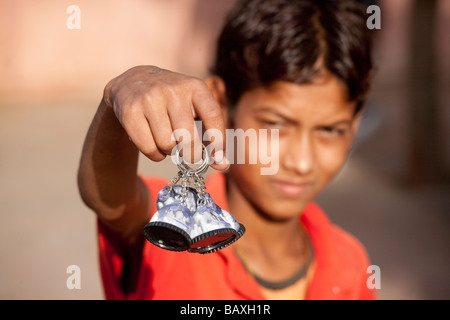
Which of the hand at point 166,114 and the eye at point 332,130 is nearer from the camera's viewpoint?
the hand at point 166,114

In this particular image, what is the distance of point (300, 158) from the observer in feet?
2.64

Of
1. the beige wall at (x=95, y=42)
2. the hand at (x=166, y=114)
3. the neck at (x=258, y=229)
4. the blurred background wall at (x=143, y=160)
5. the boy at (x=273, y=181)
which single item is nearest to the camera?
the hand at (x=166, y=114)

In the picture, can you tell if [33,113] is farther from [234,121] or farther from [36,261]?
[234,121]

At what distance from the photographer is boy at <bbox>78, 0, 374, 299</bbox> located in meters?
0.75

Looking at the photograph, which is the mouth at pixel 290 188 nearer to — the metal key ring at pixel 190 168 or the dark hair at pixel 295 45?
the dark hair at pixel 295 45

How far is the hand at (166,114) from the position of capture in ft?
1.43

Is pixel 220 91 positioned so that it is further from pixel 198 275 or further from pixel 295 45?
pixel 198 275

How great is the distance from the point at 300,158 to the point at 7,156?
10.1 feet

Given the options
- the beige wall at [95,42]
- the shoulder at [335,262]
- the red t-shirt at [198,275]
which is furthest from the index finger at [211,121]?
the beige wall at [95,42]

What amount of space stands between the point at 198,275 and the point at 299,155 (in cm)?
27

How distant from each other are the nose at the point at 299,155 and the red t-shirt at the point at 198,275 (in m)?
0.16

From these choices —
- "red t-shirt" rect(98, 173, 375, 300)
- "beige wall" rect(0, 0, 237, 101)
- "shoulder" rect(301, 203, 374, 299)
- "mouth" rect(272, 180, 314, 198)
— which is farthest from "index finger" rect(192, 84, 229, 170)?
"beige wall" rect(0, 0, 237, 101)

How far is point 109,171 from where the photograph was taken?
576mm
